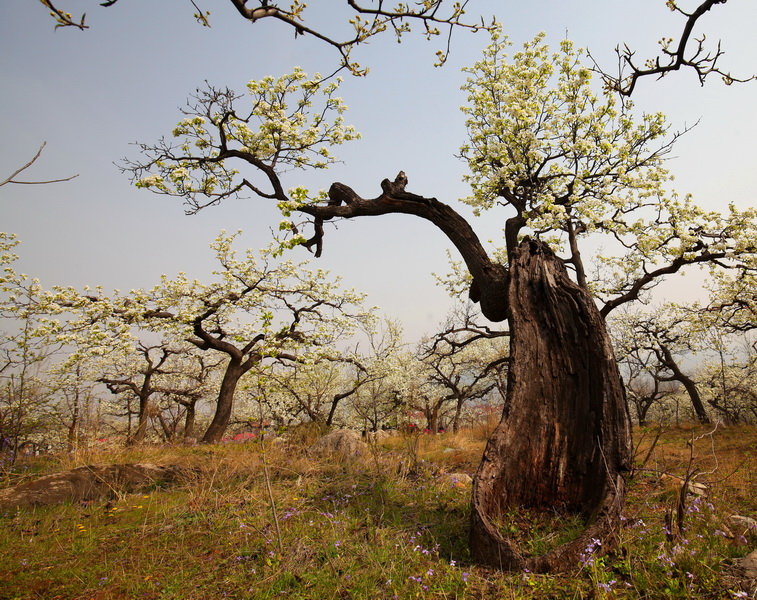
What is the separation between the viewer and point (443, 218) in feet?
23.1

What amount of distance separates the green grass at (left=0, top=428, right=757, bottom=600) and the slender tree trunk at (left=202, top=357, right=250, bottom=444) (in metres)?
9.33

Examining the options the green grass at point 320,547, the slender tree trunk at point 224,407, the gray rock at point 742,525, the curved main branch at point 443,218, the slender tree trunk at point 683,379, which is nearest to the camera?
the green grass at point 320,547

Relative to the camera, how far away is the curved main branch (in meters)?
6.47

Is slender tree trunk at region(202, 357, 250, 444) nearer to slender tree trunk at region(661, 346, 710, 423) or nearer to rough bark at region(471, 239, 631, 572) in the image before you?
rough bark at region(471, 239, 631, 572)

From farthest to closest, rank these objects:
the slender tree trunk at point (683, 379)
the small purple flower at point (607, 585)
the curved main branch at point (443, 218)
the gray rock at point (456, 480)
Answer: the slender tree trunk at point (683, 379) < the gray rock at point (456, 480) < the curved main branch at point (443, 218) < the small purple flower at point (607, 585)

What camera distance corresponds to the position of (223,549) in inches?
173

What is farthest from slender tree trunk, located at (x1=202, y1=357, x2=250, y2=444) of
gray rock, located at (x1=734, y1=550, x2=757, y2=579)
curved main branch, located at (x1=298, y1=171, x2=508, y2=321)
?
gray rock, located at (x1=734, y1=550, x2=757, y2=579)

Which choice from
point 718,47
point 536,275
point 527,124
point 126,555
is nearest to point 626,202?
point 527,124

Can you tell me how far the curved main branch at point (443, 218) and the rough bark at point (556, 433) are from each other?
2.41ft

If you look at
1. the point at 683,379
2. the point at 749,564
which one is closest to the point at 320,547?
the point at 749,564

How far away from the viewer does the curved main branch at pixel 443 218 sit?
6.47 meters

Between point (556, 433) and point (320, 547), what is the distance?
304 centimetres

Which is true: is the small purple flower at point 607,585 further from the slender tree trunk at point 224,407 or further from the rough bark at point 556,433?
the slender tree trunk at point 224,407

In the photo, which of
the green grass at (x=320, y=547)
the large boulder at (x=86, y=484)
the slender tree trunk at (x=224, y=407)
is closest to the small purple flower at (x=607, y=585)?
the green grass at (x=320, y=547)
